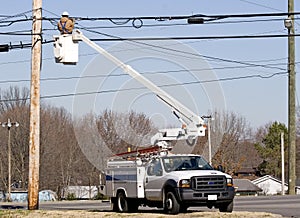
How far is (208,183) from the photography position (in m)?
20.3

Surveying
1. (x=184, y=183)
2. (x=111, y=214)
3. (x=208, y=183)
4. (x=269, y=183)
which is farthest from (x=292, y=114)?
(x=269, y=183)

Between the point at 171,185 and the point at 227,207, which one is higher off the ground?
the point at 171,185

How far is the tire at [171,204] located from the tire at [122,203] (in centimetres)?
225

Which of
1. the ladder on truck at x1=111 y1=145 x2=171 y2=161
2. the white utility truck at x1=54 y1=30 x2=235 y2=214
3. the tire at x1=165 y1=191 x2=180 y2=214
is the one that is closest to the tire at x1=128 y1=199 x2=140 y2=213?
the white utility truck at x1=54 y1=30 x2=235 y2=214

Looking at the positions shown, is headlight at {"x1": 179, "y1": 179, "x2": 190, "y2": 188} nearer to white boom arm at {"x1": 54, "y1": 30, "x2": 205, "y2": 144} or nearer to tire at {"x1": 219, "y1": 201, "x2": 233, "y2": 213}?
tire at {"x1": 219, "y1": 201, "x2": 233, "y2": 213}

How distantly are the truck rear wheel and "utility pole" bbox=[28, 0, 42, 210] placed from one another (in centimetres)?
314

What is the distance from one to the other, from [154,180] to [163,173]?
365mm

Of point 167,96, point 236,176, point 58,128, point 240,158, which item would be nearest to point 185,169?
point 167,96

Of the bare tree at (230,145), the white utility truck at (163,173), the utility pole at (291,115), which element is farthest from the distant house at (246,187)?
the white utility truck at (163,173)

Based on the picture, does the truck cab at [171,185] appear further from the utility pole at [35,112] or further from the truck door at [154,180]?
the utility pole at [35,112]

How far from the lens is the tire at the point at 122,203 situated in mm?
22594

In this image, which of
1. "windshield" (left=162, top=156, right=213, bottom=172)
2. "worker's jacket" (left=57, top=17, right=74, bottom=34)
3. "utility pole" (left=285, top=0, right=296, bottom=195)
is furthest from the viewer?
"utility pole" (left=285, top=0, right=296, bottom=195)

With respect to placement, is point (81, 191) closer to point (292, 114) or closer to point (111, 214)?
point (292, 114)

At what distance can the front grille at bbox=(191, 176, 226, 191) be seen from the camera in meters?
20.2
